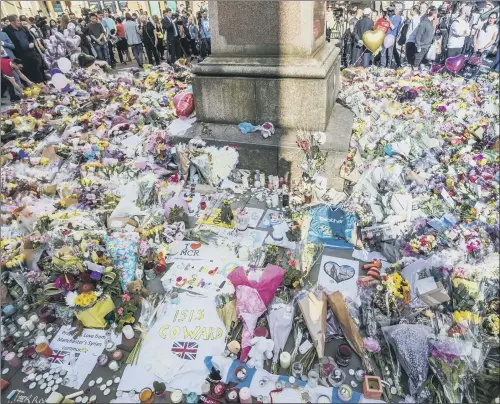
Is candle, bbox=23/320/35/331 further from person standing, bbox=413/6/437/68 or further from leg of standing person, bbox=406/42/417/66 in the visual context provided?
leg of standing person, bbox=406/42/417/66

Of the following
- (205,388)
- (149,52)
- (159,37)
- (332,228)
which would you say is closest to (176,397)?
(205,388)

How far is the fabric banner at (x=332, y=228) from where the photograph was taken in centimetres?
411

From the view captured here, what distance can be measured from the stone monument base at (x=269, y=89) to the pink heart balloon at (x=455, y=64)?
5.57m

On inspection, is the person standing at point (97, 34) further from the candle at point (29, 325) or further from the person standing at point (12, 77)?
the candle at point (29, 325)

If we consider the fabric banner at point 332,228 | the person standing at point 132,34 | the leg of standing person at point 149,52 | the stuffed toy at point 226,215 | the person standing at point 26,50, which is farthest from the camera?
the leg of standing person at point 149,52

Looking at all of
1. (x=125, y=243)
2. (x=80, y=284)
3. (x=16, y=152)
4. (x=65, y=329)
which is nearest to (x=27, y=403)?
(x=65, y=329)

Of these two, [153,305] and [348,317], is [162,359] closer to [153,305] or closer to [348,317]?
[153,305]

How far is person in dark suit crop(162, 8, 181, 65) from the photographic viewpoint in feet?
40.0

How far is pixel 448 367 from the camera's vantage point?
2.55 metres

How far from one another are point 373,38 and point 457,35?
260 centimetres

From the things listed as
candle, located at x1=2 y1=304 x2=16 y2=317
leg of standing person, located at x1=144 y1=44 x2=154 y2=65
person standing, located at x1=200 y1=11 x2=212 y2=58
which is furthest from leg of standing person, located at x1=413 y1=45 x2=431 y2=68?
candle, located at x1=2 y1=304 x2=16 y2=317

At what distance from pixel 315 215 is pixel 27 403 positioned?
133 inches

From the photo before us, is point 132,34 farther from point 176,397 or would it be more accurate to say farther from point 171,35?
point 176,397

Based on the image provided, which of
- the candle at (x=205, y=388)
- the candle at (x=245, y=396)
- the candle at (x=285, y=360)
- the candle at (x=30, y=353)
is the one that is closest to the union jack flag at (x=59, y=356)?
the candle at (x=30, y=353)
